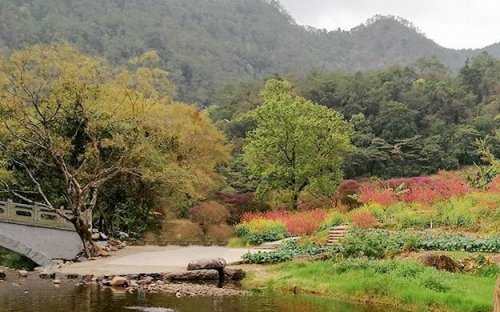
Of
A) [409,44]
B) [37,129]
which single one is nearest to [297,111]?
[37,129]

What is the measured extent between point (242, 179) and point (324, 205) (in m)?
11.8

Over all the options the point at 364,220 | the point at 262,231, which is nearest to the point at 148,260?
the point at 262,231

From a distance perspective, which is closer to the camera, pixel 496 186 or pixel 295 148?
pixel 496 186

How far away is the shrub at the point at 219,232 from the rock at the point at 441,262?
54.0 ft

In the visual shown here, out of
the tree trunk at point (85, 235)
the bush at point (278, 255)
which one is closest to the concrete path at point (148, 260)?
the bush at point (278, 255)

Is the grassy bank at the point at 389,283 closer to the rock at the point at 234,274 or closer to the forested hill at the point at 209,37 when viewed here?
the rock at the point at 234,274

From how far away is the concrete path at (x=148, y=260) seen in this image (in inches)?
716

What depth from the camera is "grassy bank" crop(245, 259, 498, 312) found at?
12.4 m

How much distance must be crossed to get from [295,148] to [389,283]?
20115 millimetres

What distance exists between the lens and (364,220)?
2372cm

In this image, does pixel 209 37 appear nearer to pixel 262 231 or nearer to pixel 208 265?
pixel 262 231

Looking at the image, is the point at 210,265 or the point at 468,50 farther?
the point at 468,50

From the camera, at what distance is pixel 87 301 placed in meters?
13.7

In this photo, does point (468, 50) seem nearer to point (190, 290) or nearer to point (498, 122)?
point (498, 122)
